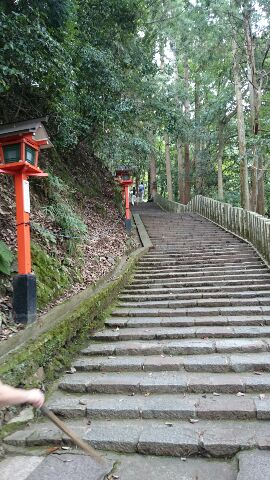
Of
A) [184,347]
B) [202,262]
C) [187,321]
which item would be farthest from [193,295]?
[202,262]

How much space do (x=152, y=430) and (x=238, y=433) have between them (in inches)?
30.2

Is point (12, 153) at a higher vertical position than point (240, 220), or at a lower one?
higher

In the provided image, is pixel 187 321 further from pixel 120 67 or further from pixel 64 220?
pixel 120 67

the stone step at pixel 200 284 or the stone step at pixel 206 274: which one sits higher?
the stone step at pixel 206 274

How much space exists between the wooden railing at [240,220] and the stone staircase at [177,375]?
1.31 meters

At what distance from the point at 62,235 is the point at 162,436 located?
4283 millimetres

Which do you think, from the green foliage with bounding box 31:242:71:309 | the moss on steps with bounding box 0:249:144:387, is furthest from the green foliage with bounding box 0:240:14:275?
the moss on steps with bounding box 0:249:144:387

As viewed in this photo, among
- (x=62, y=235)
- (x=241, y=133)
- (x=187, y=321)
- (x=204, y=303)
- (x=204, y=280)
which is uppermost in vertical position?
(x=241, y=133)

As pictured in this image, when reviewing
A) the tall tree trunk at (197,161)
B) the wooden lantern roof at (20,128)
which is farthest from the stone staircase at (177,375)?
the tall tree trunk at (197,161)

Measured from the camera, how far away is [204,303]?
276 inches

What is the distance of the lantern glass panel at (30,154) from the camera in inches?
182

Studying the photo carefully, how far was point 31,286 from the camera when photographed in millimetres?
4531

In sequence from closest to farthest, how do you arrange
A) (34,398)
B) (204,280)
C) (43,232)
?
1. (34,398)
2. (43,232)
3. (204,280)

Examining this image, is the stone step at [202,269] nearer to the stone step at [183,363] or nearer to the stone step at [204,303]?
the stone step at [204,303]
